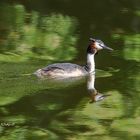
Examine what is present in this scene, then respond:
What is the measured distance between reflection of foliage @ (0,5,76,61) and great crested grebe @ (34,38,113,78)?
3.30ft

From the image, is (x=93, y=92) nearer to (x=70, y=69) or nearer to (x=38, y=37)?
(x=70, y=69)

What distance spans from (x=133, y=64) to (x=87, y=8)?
7.60m

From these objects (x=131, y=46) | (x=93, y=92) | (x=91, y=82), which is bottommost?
(x=93, y=92)

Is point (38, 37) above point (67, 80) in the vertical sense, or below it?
above

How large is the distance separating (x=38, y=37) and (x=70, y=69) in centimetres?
393

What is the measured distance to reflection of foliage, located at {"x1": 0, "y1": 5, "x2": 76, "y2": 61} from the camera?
49.1 feet

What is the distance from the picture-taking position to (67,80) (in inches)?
510

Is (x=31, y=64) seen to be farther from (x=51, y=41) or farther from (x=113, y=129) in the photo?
(x=113, y=129)

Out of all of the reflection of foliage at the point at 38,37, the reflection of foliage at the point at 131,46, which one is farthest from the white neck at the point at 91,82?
the reflection of foliage at the point at 131,46

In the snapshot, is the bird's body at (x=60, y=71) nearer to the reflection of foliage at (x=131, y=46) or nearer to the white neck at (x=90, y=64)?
the white neck at (x=90, y=64)

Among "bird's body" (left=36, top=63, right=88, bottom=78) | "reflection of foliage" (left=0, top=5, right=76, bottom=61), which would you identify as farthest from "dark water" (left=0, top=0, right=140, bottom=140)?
"bird's body" (left=36, top=63, right=88, bottom=78)

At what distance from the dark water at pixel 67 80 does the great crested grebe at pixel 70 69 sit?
17 cm

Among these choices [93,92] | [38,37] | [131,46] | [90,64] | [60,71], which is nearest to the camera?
[93,92]

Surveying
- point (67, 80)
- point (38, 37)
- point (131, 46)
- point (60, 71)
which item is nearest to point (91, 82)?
point (67, 80)
